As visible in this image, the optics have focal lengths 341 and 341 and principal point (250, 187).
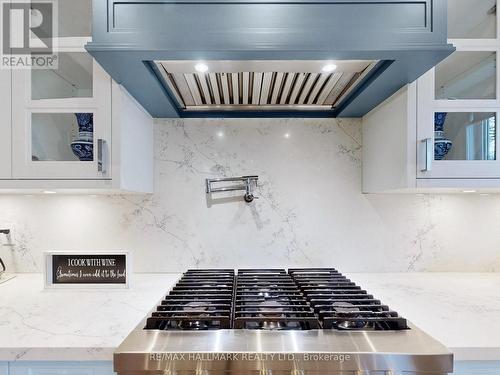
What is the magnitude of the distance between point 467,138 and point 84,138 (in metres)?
1.34

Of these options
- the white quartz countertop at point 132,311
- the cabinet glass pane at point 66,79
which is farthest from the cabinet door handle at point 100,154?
the white quartz countertop at point 132,311

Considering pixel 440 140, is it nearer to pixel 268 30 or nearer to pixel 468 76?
pixel 468 76

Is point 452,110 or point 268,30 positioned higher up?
point 268,30

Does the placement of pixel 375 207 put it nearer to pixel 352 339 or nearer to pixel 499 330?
pixel 499 330

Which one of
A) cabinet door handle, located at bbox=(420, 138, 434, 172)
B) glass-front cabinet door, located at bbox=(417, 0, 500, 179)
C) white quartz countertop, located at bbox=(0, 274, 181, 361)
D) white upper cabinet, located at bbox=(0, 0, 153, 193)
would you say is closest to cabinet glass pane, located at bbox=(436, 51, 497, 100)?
glass-front cabinet door, located at bbox=(417, 0, 500, 179)

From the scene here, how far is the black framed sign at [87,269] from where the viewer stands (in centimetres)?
134

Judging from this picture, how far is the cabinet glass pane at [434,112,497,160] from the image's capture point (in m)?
1.20

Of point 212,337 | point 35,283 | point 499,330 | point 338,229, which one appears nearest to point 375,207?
point 338,229

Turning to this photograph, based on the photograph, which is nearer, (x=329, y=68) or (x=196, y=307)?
(x=196, y=307)

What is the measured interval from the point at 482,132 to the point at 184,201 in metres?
1.23

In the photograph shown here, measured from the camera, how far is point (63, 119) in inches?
46.4

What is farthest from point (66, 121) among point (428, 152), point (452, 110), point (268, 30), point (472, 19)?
point (472, 19)

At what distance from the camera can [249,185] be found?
62.5 inches

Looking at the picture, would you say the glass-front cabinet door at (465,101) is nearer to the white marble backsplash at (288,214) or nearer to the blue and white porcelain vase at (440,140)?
the blue and white porcelain vase at (440,140)
